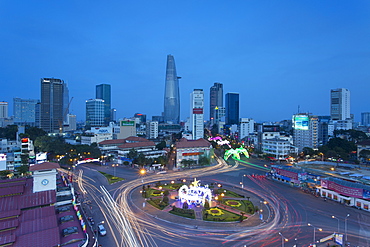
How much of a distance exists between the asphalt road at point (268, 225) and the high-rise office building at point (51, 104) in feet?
449

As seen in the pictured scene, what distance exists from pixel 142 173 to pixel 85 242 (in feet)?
98.2

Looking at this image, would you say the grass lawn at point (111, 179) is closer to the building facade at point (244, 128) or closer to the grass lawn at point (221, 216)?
the grass lawn at point (221, 216)

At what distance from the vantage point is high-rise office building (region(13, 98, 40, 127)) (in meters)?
163

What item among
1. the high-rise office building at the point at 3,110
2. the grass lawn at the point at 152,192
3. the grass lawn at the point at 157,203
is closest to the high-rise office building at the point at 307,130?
the grass lawn at the point at 152,192

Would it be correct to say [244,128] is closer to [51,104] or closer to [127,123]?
[127,123]

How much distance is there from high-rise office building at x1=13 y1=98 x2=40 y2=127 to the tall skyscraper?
8086 inches

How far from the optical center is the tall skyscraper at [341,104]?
14388cm

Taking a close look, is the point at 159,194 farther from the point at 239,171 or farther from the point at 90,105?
the point at 90,105

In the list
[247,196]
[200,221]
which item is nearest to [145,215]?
[200,221]

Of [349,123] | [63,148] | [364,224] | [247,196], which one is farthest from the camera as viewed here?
[349,123]

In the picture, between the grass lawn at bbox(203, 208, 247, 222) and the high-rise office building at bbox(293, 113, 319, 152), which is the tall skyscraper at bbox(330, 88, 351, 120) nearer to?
the high-rise office building at bbox(293, 113, 319, 152)

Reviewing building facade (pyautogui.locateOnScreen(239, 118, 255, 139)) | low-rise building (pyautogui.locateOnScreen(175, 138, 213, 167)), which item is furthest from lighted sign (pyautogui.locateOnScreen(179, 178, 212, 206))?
building facade (pyautogui.locateOnScreen(239, 118, 255, 139))

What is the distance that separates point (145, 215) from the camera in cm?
2766

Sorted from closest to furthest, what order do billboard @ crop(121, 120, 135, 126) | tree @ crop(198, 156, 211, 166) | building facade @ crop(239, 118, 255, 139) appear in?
1. tree @ crop(198, 156, 211, 166)
2. billboard @ crop(121, 120, 135, 126)
3. building facade @ crop(239, 118, 255, 139)
